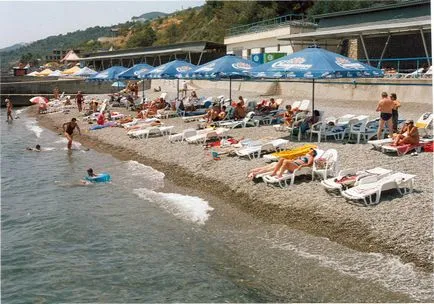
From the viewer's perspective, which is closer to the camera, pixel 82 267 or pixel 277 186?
pixel 82 267

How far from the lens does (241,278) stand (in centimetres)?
800

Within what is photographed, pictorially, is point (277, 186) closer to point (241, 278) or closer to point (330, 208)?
point (330, 208)

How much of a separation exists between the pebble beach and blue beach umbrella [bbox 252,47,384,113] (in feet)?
6.81

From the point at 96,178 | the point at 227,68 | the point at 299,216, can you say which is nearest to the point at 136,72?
the point at 227,68

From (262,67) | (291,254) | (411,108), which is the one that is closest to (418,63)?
(411,108)

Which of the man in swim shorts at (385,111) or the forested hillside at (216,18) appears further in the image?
the forested hillside at (216,18)

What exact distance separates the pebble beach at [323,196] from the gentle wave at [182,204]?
0.66 meters

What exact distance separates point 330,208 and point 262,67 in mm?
7625

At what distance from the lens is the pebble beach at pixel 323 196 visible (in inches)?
338

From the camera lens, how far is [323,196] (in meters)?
10.6

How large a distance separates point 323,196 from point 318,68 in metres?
5.16

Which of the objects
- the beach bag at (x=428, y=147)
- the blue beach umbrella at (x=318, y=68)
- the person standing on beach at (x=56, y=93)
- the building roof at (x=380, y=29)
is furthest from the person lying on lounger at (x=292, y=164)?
the person standing on beach at (x=56, y=93)

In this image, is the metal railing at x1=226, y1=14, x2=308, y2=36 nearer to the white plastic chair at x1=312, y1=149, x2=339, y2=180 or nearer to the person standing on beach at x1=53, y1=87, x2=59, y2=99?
the person standing on beach at x1=53, y1=87, x2=59, y2=99

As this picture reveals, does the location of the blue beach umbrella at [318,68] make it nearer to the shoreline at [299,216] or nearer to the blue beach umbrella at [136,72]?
the shoreline at [299,216]
